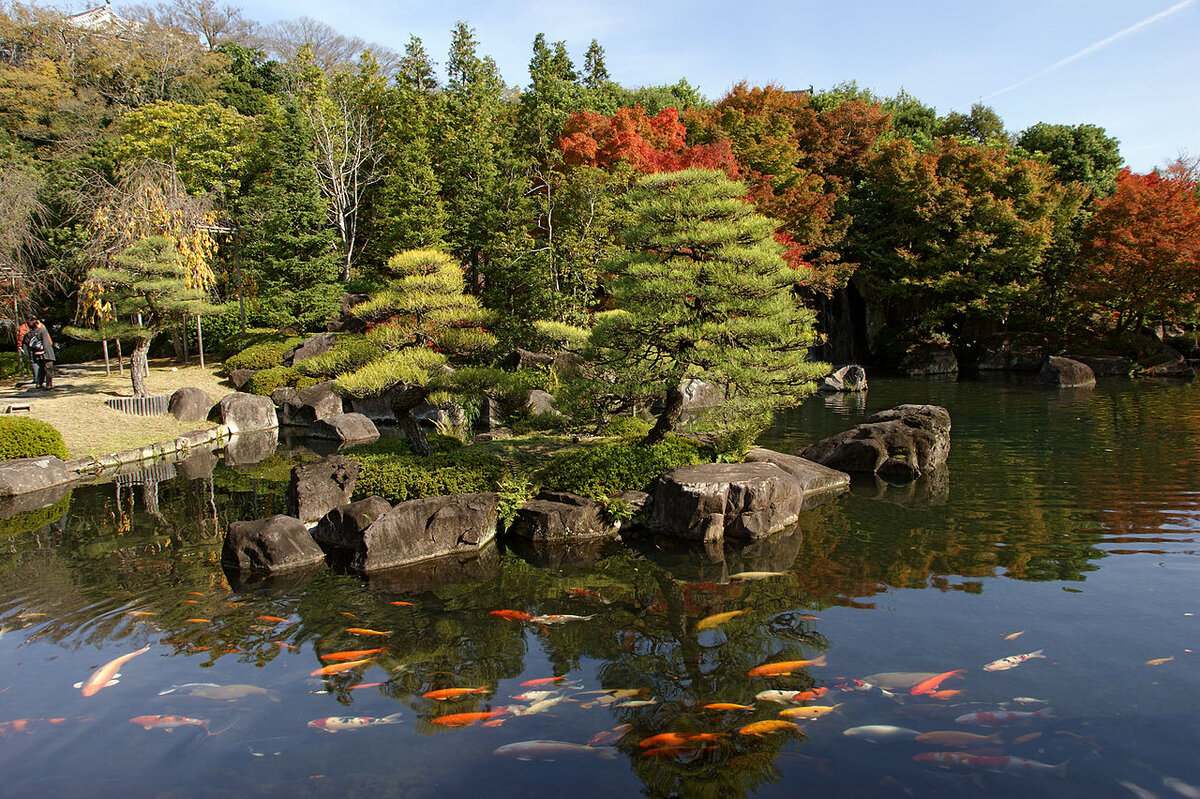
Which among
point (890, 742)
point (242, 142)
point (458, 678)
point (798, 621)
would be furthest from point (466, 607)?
point (242, 142)

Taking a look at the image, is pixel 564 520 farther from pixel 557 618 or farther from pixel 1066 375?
pixel 1066 375

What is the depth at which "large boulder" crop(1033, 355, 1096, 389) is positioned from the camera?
21375 mm

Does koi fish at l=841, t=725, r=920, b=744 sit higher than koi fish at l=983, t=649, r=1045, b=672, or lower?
lower

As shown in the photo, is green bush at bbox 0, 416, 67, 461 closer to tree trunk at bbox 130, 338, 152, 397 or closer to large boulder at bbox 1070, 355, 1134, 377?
tree trunk at bbox 130, 338, 152, 397

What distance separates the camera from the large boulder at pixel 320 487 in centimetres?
922

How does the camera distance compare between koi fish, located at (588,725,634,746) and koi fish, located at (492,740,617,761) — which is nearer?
koi fish, located at (492,740,617,761)

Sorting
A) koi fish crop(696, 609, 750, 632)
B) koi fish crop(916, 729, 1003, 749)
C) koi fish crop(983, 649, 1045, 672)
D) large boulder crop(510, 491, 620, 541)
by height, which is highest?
large boulder crop(510, 491, 620, 541)

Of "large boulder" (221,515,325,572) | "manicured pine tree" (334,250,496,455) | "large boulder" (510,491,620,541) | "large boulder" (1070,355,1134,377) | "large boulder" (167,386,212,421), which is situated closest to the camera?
"large boulder" (221,515,325,572)

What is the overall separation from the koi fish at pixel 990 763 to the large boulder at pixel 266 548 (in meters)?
6.10

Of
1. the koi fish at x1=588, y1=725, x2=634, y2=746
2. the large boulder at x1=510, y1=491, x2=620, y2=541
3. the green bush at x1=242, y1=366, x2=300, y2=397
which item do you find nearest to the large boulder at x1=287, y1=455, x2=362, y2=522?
the large boulder at x1=510, y1=491, x2=620, y2=541

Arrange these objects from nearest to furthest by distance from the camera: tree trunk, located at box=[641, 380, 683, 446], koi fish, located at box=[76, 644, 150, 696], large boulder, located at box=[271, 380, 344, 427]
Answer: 1. koi fish, located at box=[76, 644, 150, 696]
2. tree trunk, located at box=[641, 380, 683, 446]
3. large boulder, located at box=[271, 380, 344, 427]

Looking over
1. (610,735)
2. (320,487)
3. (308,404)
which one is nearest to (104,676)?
(610,735)

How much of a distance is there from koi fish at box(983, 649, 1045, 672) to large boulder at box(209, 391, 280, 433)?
16651mm

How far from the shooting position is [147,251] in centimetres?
1670
